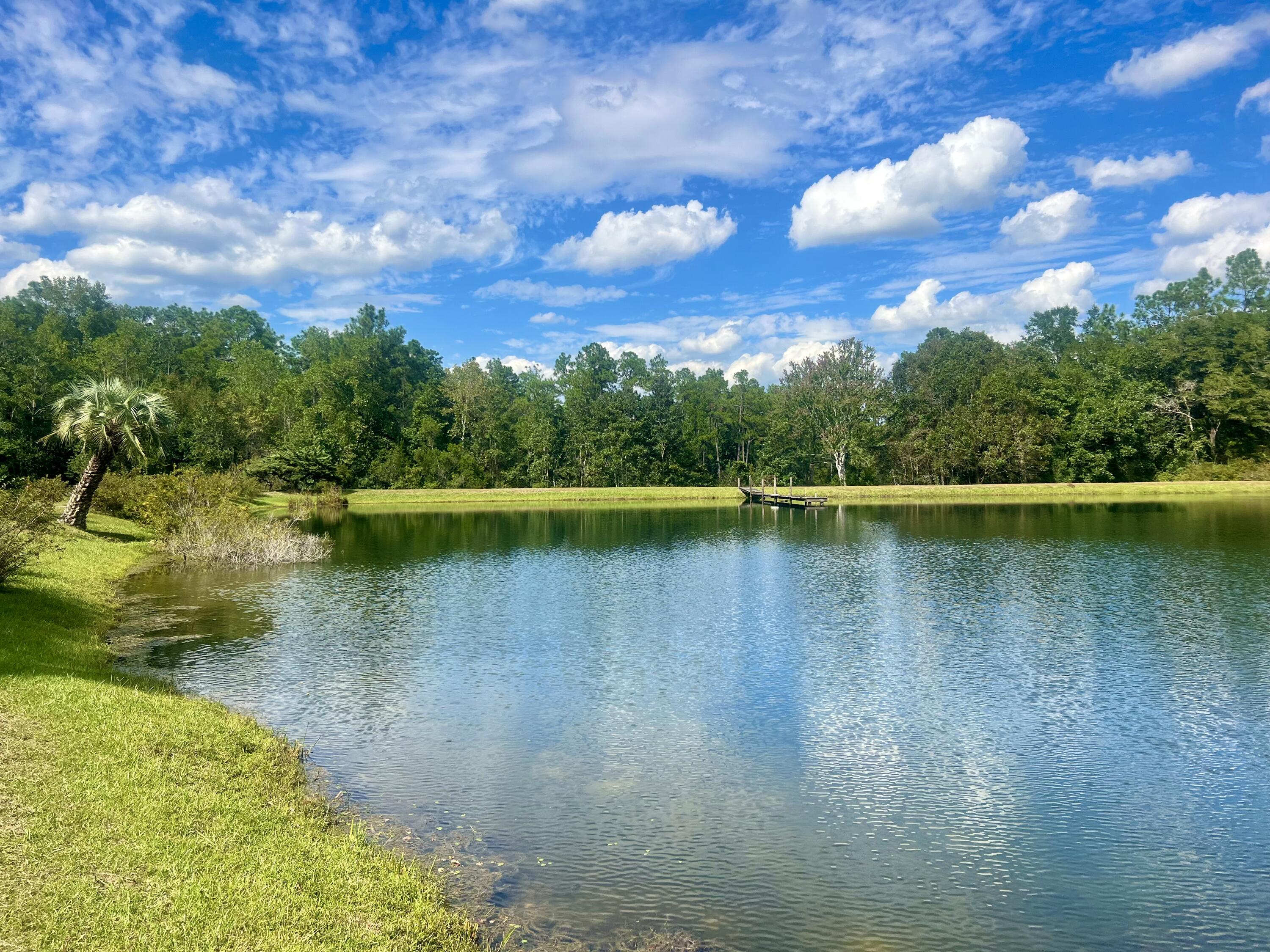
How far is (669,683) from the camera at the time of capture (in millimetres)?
18328

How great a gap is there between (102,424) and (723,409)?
93.9 meters

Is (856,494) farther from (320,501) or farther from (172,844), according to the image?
(172,844)

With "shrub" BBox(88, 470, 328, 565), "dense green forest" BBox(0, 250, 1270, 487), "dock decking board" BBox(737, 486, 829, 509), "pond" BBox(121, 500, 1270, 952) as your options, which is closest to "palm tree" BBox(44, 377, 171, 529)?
"shrub" BBox(88, 470, 328, 565)

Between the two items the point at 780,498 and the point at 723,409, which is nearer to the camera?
the point at 780,498

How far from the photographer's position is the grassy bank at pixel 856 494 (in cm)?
8375

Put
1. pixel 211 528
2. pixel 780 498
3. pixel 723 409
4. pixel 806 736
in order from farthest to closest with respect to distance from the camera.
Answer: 1. pixel 723 409
2. pixel 780 498
3. pixel 211 528
4. pixel 806 736

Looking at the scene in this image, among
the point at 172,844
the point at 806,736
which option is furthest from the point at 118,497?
the point at 806,736

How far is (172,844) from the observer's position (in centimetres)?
848

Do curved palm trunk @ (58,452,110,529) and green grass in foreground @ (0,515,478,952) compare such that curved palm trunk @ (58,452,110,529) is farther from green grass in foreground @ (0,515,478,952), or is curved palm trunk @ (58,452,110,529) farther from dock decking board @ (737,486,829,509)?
dock decking board @ (737,486,829,509)

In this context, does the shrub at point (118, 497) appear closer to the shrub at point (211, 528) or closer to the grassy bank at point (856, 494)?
the shrub at point (211, 528)

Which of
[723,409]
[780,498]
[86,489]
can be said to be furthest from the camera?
[723,409]

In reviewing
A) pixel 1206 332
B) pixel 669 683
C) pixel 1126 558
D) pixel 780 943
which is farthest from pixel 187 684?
pixel 1206 332

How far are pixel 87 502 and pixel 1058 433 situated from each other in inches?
3762

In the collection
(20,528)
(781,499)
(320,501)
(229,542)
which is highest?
(20,528)
